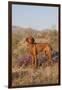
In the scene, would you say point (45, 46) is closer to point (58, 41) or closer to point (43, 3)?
point (58, 41)

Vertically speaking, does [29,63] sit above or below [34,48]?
below

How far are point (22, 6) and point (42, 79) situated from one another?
0.72 m

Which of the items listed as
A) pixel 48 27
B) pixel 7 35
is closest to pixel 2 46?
pixel 7 35

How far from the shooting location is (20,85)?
2117 millimetres

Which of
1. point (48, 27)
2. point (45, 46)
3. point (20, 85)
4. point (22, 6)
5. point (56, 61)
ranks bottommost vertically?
point (20, 85)

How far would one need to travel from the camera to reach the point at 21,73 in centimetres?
212

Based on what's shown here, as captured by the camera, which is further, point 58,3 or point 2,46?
point 58,3

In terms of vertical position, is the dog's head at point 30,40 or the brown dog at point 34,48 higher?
the dog's head at point 30,40

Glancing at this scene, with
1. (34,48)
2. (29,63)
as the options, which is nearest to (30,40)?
(34,48)

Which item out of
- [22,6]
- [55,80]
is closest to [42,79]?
[55,80]

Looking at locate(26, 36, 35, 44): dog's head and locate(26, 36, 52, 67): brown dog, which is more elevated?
locate(26, 36, 35, 44): dog's head

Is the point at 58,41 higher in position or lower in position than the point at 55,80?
higher

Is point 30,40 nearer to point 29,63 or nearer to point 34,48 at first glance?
point 34,48

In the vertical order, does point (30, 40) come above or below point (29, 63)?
above
